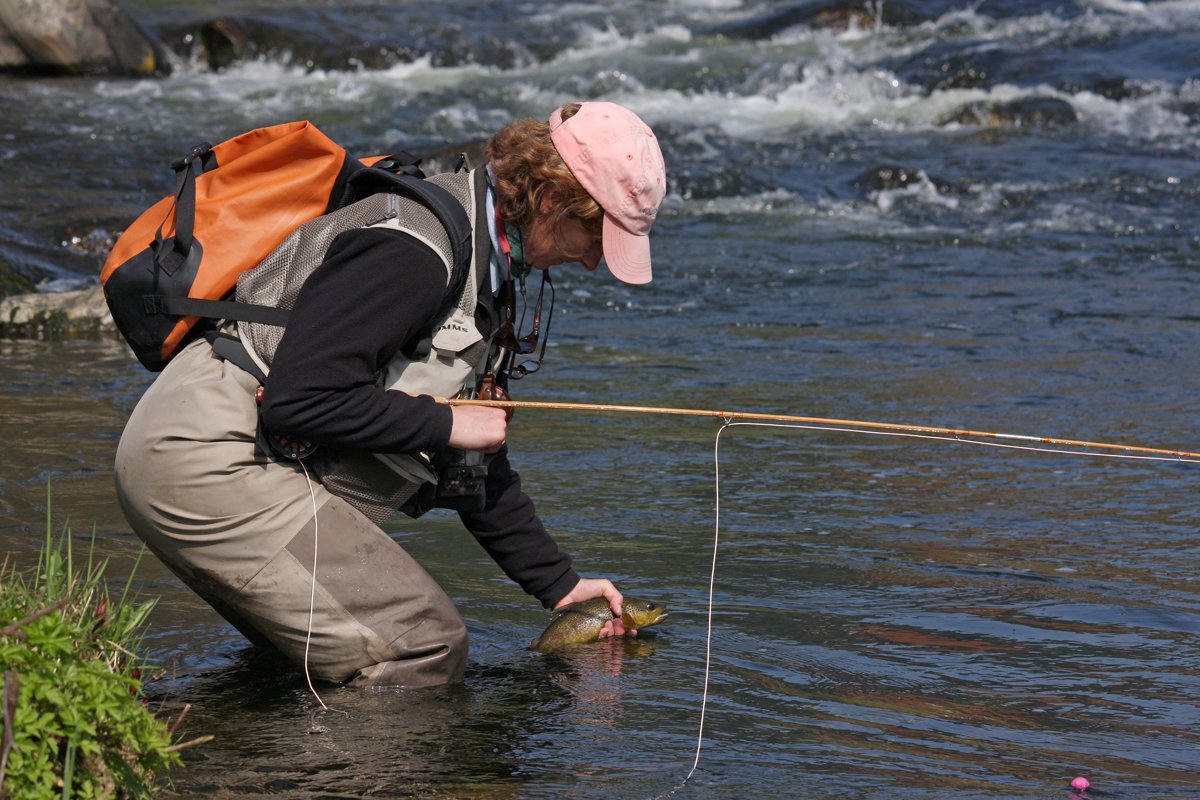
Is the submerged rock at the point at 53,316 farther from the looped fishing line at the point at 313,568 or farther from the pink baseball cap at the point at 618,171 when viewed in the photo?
the pink baseball cap at the point at 618,171

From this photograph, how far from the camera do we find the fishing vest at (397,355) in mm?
3254

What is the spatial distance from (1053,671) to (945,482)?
1859mm

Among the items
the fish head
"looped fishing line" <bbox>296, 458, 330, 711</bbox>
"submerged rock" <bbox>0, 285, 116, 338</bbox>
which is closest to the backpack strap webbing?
"looped fishing line" <bbox>296, 458, 330, 711</bbox>

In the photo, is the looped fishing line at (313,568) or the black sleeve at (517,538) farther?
the black sleeve at (517,538)

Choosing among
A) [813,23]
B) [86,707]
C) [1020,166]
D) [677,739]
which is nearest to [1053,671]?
[677,739]

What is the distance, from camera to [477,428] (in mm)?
3395

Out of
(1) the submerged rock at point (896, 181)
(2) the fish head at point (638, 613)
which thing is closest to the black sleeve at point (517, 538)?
(2) the fish head at point (638, 613)

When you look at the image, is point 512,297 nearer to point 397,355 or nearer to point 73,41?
point 397,355

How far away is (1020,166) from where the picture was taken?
13438 millimetres

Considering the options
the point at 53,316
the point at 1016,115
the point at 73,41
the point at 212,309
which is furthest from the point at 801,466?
the point at 73,41

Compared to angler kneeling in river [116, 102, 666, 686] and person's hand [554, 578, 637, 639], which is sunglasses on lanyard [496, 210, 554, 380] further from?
person's hand [554, 578, 637, 639]

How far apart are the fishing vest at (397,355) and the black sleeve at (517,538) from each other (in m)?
0.35

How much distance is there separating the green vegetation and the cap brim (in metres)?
1.35

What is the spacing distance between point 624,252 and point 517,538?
0.89 metres
